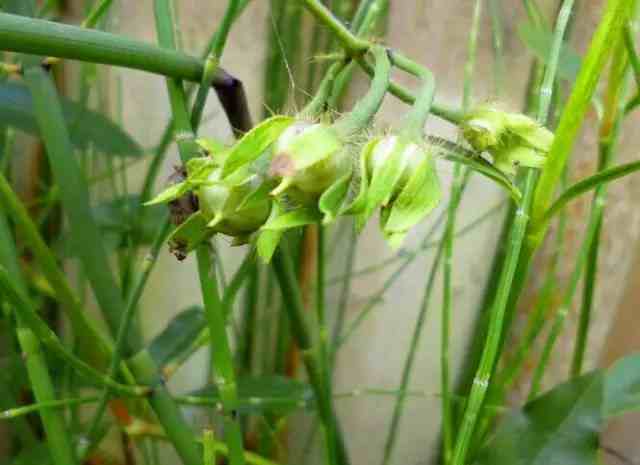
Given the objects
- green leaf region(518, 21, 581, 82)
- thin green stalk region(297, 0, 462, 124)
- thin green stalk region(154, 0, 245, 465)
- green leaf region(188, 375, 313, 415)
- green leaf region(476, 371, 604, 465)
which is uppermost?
green leaf region(518, 21, 581, 82)

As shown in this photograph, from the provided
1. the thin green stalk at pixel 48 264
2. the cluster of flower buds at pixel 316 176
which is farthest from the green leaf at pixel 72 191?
the cluster of flower buds at pixel 316 176

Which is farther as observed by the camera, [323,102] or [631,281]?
[631,281]

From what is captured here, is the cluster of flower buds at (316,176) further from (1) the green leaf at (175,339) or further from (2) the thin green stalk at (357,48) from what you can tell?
(1) the green leaf at (175,339)

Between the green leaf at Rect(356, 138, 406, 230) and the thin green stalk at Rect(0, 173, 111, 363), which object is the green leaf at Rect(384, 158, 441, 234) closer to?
the green leaf at Rect(356, 138, 406, 230)

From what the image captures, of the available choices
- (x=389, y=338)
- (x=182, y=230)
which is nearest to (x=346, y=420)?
(x=389, y=338)

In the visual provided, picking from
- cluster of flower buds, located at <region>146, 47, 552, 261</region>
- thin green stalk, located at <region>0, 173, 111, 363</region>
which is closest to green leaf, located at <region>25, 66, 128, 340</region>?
thin green stalk, located at <region>0, 173, 111, 363</region>

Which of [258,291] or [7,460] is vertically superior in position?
[258,291]

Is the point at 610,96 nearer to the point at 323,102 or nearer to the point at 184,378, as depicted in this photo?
the point at 323,102
